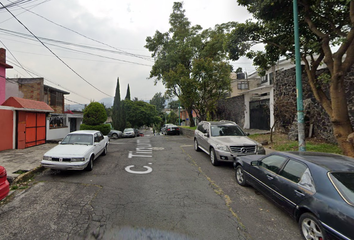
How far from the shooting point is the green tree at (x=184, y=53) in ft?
54.3

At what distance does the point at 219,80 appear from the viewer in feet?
52.4

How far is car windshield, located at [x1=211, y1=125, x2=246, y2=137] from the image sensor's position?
775 centimetres

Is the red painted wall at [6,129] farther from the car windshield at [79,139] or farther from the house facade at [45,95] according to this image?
the house facade at [45,95]

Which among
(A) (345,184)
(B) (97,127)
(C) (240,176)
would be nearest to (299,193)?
(A) (345,184)

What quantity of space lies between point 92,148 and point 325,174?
266 inches

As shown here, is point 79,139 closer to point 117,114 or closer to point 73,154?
point 73,154

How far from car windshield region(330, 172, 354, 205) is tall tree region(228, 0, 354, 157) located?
399 centimetres

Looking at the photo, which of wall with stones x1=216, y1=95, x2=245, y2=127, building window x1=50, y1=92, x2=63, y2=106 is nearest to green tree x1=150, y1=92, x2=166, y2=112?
building window x1=50, y1=92, x2=63, y2=106

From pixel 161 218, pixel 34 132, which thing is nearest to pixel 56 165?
pixel 161 218

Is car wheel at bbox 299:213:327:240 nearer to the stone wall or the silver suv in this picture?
the silver suv

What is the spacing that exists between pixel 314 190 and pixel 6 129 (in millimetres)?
12858

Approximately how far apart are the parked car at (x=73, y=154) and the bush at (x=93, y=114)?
9855 mm

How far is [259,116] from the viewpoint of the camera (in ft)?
49.9

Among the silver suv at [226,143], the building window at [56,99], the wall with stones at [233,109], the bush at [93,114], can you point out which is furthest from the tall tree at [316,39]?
the building window at [56,99]
